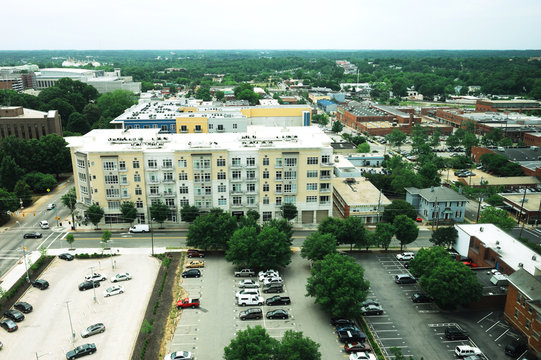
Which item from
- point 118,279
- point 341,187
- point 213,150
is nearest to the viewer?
point 118,279

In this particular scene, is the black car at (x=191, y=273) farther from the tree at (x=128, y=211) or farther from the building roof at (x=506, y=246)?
the building roof at (x=506, y=246)

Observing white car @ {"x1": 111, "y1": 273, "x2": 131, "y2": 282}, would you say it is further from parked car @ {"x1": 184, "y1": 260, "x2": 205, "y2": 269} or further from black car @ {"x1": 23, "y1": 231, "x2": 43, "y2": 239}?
black car @ {"x1": 23, "y1": 231, "x2": 43, "y2": 239}

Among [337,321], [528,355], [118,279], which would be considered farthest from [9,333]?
[528,355]

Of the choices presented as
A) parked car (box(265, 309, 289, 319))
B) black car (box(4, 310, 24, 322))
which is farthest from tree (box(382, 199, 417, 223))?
black car (box(4, 310, 24, 322))

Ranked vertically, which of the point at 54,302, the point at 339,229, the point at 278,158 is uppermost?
the point at 278,158

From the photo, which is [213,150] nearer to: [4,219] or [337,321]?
[337,321]

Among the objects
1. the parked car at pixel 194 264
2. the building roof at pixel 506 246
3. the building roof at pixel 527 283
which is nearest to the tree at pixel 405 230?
the building roof at pixel 506 246
